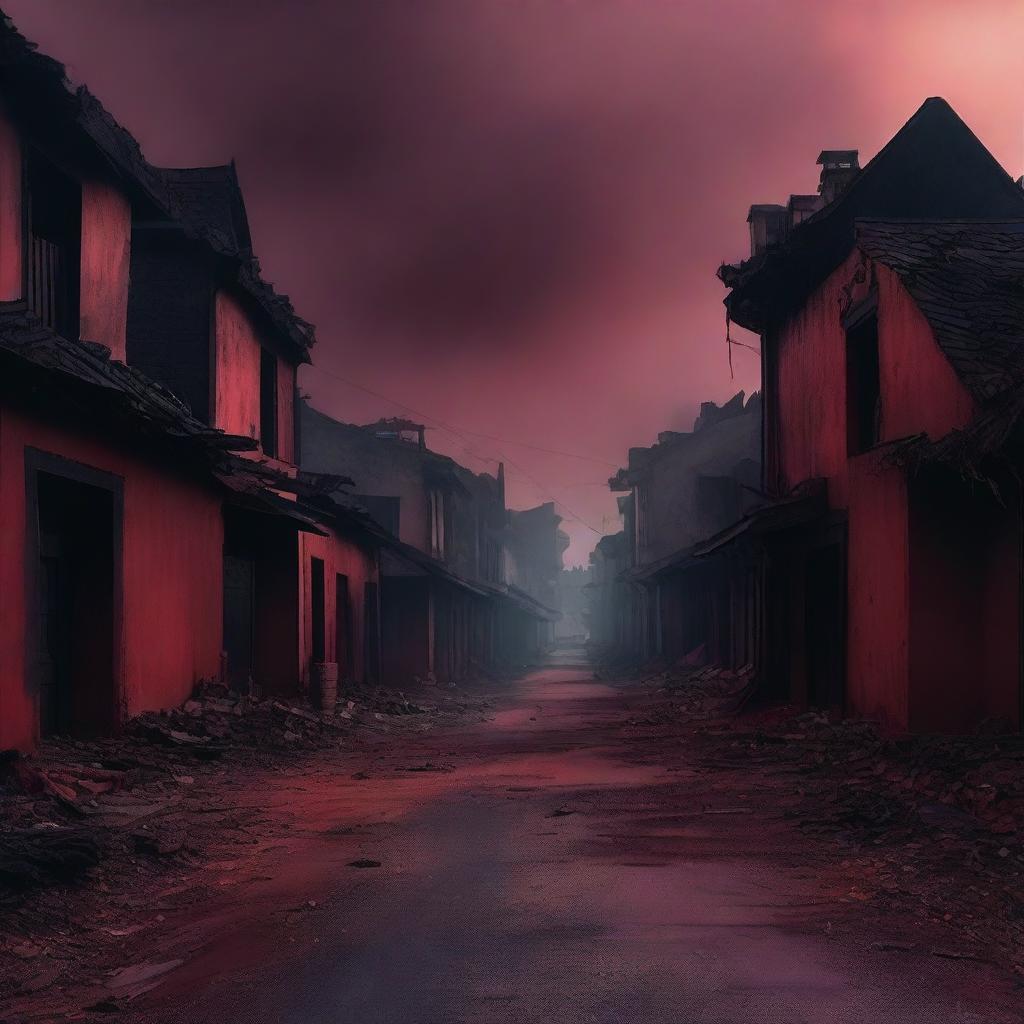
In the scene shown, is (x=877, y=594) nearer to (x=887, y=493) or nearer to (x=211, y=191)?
(x=887, y=493)

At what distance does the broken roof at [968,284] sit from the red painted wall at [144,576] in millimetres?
7998

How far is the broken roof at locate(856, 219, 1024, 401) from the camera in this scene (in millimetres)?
10898

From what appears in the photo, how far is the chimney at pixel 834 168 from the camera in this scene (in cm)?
1803

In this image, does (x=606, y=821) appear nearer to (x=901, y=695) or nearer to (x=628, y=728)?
(x=901, y=695)

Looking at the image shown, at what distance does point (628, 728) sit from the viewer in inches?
669

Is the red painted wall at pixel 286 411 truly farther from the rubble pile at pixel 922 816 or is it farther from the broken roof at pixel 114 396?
the rubble pile at pixel 922 816

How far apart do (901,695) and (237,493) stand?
8.12 metres

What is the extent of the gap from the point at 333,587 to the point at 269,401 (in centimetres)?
345

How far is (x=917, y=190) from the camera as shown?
15.1 meters

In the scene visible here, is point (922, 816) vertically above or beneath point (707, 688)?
above

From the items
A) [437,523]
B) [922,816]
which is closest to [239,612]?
[922,816]

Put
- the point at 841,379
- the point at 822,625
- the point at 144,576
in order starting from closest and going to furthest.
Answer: the point at 144,576 < the point at 841,379 < the point at 822,625

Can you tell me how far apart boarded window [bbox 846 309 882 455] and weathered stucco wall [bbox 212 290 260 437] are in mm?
8625

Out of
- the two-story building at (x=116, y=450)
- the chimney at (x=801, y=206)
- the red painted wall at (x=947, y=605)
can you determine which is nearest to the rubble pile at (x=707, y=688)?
Answer: the red painted wall at (x=947, y=605)
